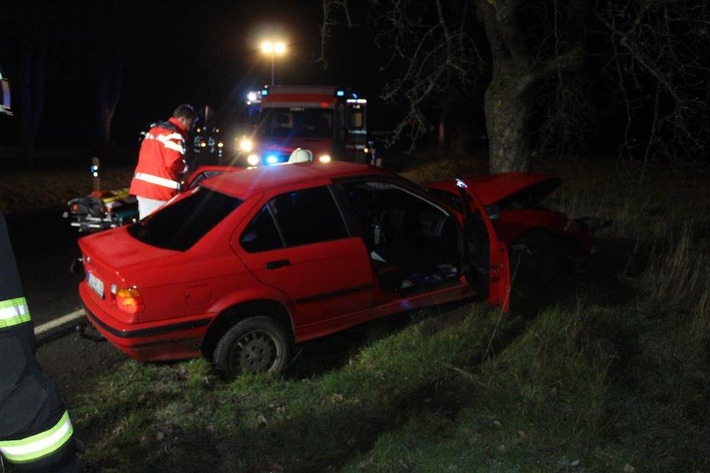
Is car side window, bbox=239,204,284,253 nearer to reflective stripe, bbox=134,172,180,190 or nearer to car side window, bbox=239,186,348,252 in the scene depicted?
car side window, bbox=239,186,348,252

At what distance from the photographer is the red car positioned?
4676mm

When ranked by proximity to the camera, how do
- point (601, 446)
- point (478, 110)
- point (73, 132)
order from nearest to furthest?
1. point (601, 446)
2. point (478, 110)
3. point (73, 132)

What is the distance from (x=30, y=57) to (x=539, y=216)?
46.2 ft

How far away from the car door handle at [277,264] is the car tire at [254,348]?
1.15ft

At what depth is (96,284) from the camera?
16.5 ft

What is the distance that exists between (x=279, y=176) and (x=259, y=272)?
2.92ft

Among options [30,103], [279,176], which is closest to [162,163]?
[279,176]

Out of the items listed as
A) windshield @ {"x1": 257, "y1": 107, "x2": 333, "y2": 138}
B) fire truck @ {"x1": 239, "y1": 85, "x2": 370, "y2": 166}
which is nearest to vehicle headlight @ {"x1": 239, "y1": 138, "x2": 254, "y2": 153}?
fire truck @ {"x1": 239, "y1": 85, "x2": 370, "y2": 166}

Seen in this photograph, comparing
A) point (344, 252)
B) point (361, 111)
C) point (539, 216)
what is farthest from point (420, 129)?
point (344, 252)

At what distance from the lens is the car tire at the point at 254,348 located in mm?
4879

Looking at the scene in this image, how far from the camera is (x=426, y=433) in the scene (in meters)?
4.20

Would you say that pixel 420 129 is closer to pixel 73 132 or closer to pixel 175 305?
pixel 175 305

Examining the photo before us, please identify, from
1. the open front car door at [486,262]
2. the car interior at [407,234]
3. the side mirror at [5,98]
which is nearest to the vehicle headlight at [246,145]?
the car interior at [407,234]

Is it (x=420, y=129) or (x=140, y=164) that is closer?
(x=140, y=164)
